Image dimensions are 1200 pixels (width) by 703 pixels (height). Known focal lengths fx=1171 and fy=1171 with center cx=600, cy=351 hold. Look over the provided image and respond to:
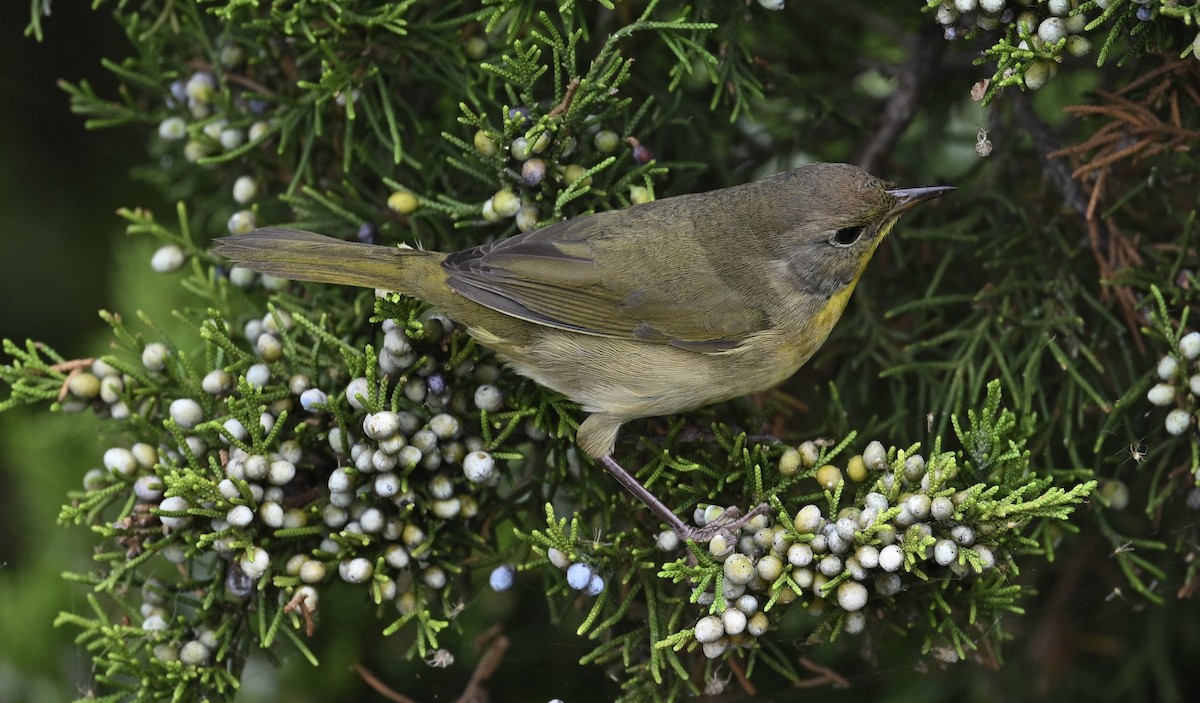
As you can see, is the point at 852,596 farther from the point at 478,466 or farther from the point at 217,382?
the point at 217,382

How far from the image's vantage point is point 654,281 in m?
3.74

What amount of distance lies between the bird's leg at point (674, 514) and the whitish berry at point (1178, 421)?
1052 millimetres

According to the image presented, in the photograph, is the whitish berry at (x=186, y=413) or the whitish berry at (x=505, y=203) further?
the whitish berry at (x=505, y=203)

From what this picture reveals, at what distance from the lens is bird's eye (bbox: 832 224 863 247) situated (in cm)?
365

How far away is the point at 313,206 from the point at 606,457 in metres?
1.23

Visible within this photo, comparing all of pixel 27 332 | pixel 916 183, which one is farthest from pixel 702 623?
pixel 27 332

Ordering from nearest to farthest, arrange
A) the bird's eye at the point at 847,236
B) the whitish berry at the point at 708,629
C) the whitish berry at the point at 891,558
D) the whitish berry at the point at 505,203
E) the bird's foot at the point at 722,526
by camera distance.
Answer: the whitish berry at the point at 891,558
the whitish berry at the point at 708,629
the bird's foot at the point at 722,526
the whitish berry at the point at 505,203
the bird's eye at the point at 847,236

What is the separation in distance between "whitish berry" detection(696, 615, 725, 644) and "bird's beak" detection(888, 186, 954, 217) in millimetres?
1438

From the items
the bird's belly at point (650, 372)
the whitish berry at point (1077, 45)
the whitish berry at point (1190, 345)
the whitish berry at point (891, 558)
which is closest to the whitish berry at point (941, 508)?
the whitish berry at point (891, 558)

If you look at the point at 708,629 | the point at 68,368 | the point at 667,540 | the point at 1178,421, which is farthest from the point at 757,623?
the point at 68,368

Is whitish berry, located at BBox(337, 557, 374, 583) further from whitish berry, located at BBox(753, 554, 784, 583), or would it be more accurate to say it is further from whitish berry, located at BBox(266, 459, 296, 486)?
whitish berry, located at BBox(753, 554, 784, 583)

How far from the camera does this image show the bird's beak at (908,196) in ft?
11.3

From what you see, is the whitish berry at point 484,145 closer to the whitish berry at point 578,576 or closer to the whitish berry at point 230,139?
the whitish berry at point 230,139

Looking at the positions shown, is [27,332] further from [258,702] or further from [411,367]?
[411,367]
